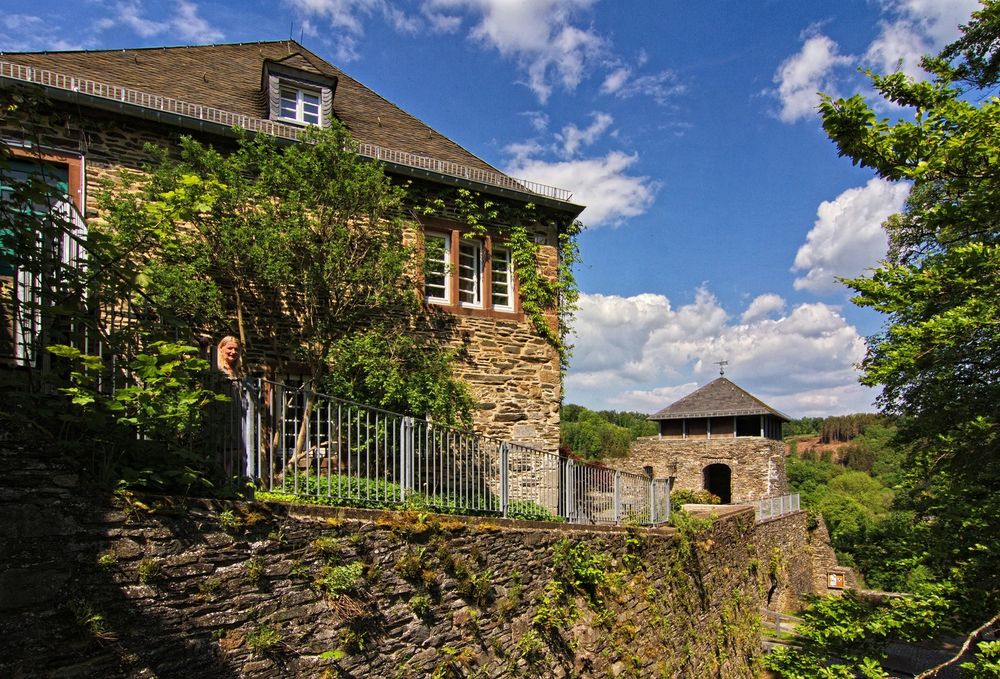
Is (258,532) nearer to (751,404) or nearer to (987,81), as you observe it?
(987,81)

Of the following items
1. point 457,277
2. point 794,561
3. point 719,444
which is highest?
point 457,277

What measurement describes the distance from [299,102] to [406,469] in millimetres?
7350

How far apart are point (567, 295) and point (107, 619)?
939 cm

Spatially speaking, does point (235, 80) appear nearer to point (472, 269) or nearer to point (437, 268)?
point (437, 268)

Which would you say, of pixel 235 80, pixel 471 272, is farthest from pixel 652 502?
pixel 235 80

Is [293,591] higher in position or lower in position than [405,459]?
lower

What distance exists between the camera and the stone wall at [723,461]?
2545cm

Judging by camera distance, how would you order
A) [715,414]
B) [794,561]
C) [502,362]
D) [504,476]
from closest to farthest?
[504,476] < [502,362] < [794,561] < [715,414]

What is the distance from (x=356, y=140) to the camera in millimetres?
9578

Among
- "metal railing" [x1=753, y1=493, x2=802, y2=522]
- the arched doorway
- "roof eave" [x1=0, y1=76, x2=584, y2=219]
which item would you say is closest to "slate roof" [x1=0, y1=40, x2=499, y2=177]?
"roof eave" [x1=0, y1=76, x2=584, y2=219]

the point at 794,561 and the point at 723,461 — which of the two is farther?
the point at 723,461

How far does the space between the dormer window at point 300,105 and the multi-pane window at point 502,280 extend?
4120mm

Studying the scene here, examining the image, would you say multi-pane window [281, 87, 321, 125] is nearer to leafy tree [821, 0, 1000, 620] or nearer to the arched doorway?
leafy tree [821, 0, 1000, 620]

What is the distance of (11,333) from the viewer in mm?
4188
